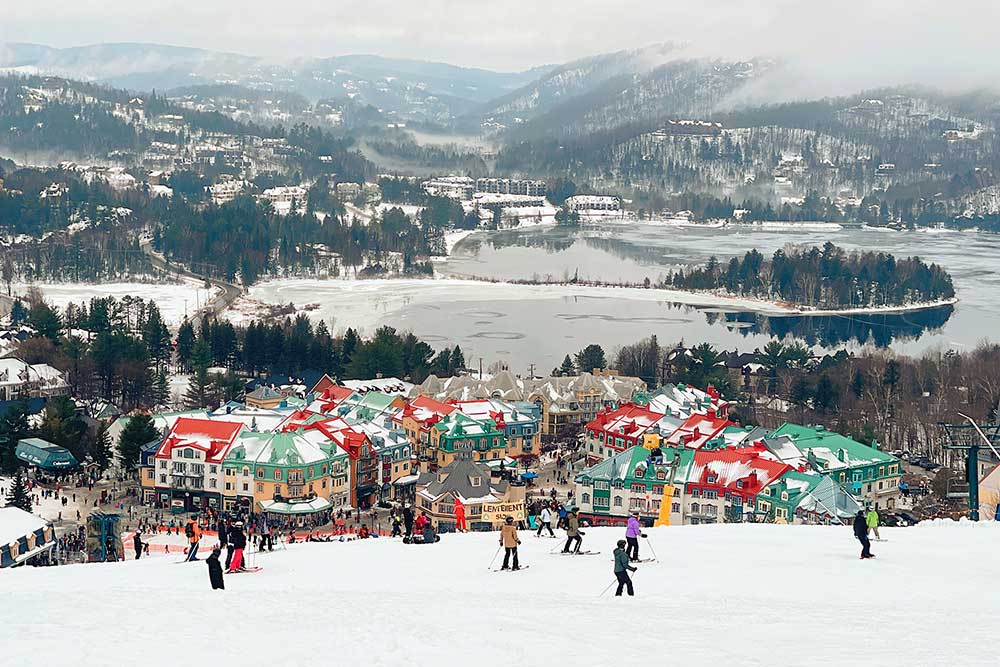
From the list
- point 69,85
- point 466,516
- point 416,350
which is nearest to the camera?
point 466,516

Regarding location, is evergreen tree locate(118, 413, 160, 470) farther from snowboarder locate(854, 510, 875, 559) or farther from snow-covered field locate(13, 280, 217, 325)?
snow-covered field locate(13, 280, 217, 325)

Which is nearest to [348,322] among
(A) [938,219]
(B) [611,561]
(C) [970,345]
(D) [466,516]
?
(C) [970,345]

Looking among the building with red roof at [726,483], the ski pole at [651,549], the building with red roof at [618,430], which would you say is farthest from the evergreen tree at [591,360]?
the ski pole at [651,549]

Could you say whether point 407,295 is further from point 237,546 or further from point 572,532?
point 237,546

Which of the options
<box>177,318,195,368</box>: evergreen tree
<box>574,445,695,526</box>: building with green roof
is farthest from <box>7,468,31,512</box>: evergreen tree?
<box>177,318,195,368</box>: evergreen tree

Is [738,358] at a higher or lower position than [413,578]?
lower

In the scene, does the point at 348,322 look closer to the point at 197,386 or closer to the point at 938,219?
the point at 197,386

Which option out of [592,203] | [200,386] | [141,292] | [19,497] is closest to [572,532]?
[19,497]
